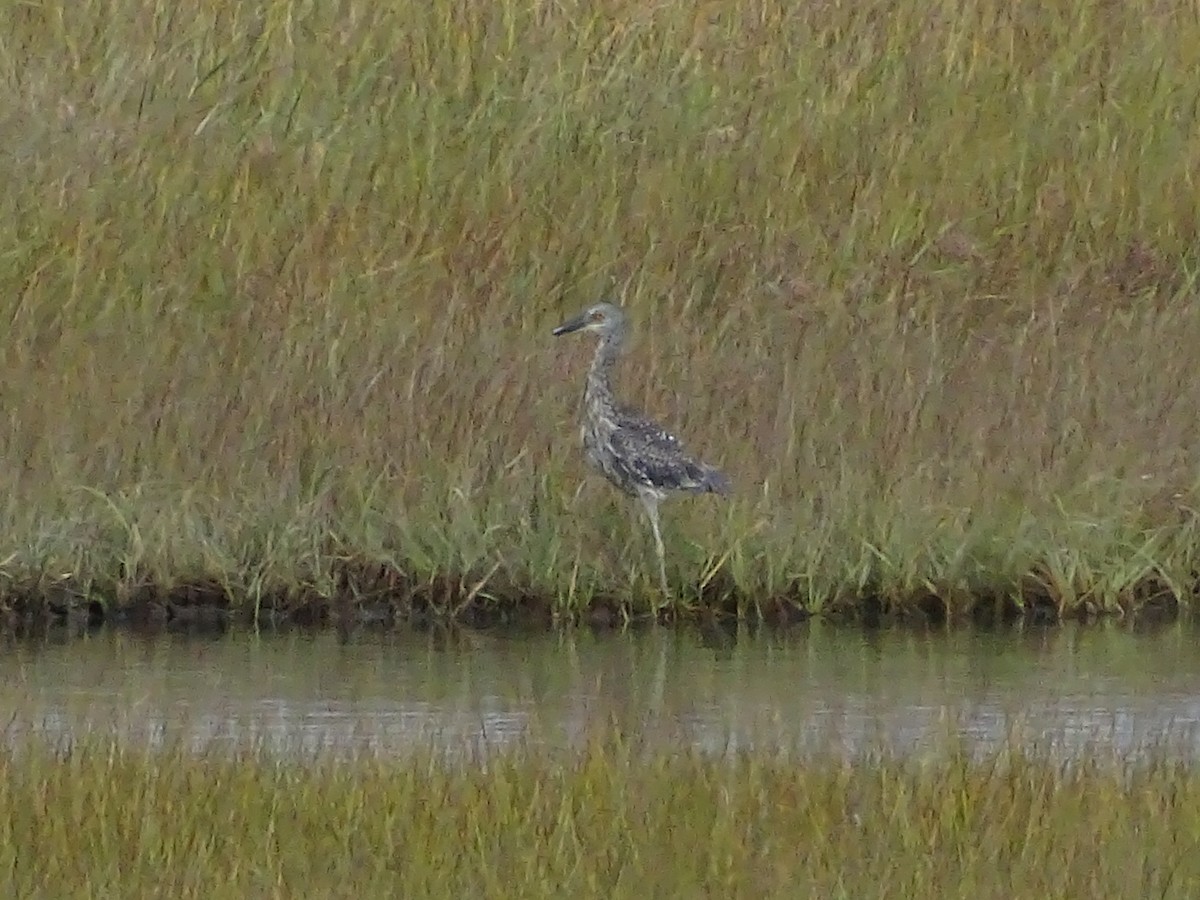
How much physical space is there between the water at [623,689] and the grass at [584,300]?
272 mm

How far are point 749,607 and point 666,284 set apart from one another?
200cm

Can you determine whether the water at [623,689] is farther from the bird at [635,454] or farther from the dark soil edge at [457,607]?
the bird at [635,454]

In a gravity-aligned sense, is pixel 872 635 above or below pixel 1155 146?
below

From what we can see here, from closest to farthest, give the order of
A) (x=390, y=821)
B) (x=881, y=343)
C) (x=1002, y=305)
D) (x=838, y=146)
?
(x=390, y=821) → (x=881, y=343) → (x=1002, y=305) → (x=838, y=146)

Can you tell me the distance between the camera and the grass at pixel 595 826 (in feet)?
18.4

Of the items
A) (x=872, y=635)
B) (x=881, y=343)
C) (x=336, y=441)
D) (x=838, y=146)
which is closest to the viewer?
(x=872, y=635)

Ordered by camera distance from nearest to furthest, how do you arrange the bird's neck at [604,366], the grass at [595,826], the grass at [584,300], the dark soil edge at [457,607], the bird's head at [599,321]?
the grass at [595,826]
the dark soil edge at [457,607]
the grass at [584,300]
the bird's neck at [604,366]
the bird's head at [599,321]

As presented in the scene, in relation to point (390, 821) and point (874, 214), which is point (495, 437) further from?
point (390, 821)

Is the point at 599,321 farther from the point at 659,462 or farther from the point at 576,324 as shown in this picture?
the point at 659,462

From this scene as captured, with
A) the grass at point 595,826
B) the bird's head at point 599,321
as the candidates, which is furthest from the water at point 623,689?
the bird's head at point 599,321

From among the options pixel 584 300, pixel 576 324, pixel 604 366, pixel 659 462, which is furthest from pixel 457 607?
pixel 584 300

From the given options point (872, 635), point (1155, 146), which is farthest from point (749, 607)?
point (1155, 146)

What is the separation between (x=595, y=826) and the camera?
5953 mm

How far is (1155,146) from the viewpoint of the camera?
12195 mm
